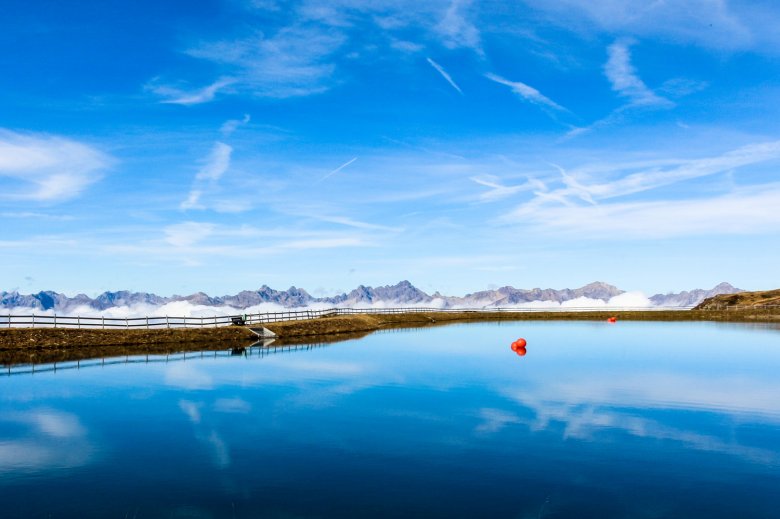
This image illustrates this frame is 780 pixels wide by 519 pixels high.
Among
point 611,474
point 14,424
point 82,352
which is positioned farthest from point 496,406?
point 82,352

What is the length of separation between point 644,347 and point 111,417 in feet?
217

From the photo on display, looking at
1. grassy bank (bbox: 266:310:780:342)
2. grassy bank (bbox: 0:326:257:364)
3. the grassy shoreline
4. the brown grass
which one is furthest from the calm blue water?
the brown grass

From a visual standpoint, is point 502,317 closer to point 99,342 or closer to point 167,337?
point 167,337

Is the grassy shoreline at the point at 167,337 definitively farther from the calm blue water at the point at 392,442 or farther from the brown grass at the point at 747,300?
the brown grass at the point at 747,300

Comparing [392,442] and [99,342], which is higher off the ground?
[99,342]

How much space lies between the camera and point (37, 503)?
2027 centimetres

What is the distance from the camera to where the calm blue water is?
67.8 feet

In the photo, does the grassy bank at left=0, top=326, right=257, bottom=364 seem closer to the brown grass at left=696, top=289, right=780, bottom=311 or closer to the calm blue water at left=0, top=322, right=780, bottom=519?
the calm blue water at left=0, top=322, right=780, bottom=519

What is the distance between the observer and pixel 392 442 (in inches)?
1137

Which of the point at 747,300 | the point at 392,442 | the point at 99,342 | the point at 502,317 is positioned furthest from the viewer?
the point at 747,300

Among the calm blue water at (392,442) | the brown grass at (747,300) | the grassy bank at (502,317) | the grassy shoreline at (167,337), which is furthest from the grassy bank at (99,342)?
the brown grass at (747,300)

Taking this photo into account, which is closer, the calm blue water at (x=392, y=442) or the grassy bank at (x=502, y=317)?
the calm blue water at (x=392, y=442)

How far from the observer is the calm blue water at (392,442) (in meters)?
20.7

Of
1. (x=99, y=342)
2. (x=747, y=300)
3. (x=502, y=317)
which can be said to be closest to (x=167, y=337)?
(x=99, y=342)
